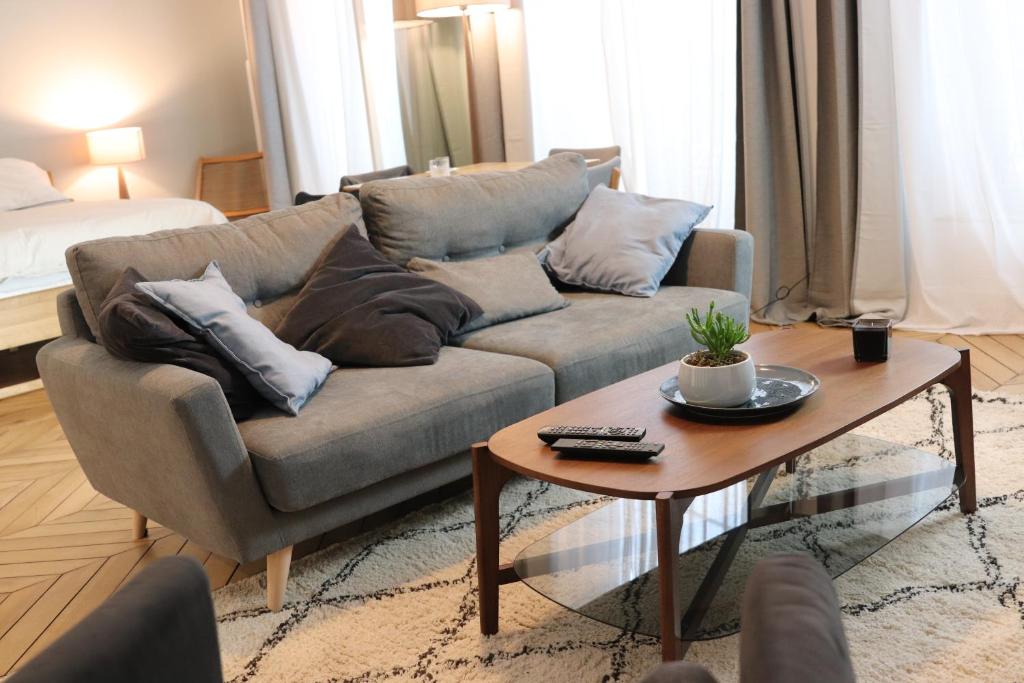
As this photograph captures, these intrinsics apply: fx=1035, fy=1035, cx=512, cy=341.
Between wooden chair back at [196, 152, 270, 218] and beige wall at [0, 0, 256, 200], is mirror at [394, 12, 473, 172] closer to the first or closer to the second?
wooden chair back at [196, 152, 270, 218]

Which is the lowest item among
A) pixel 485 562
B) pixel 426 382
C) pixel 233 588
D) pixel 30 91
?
pixel 233 588

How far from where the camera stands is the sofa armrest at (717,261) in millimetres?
3428

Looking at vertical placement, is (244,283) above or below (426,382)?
above

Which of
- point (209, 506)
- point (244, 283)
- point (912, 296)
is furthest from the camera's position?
point (912, 296)

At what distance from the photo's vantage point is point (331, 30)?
656 centimetres

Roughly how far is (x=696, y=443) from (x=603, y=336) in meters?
0.99

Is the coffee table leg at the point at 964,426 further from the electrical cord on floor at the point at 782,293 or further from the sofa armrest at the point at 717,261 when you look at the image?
the electrical cord on floor at the point at 782,293

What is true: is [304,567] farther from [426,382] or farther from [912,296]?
[912,296]

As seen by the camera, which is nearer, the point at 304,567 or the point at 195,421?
the point at 195,421

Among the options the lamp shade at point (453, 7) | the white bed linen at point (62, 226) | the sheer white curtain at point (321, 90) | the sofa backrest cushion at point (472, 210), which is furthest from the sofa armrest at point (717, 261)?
the sheer white curtain at point (321, 90)

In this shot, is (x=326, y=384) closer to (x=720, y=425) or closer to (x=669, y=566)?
(x=720, y=425)

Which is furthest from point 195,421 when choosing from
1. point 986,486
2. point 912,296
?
Answer: point 912,296

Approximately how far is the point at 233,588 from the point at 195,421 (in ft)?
1.70

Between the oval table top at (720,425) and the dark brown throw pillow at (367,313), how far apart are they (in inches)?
26.6
